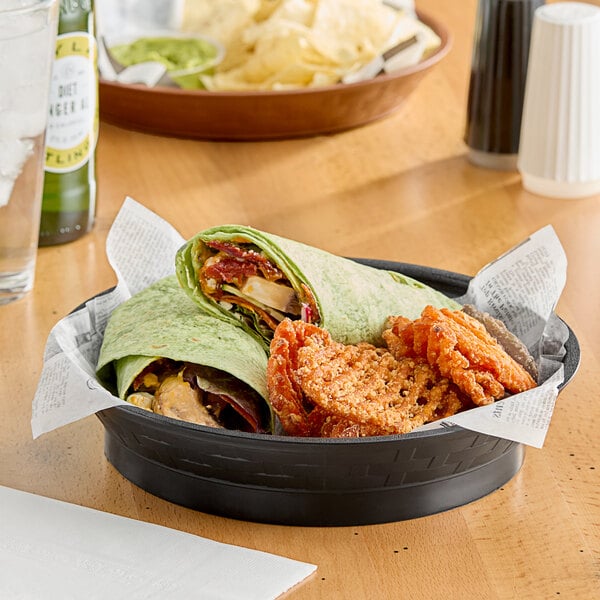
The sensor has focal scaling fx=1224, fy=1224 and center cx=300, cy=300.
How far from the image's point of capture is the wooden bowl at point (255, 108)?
79.4 inches

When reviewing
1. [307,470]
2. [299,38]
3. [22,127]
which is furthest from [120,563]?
[299,38]

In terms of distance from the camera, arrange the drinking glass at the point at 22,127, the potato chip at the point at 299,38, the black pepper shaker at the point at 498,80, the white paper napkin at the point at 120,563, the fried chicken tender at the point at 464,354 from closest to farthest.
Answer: the white paper napkin at the point at 120,563 < the fried chicken tender at the point at 464,354 < the drinking glass at the point at 22,127 < the black pepper shaker at the point at 498,80 < the potato chip at the point at 299,38

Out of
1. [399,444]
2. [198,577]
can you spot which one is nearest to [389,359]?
[399,444]

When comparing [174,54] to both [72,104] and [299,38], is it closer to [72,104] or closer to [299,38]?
[299,38]

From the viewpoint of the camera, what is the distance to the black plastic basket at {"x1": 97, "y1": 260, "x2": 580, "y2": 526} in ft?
3.29

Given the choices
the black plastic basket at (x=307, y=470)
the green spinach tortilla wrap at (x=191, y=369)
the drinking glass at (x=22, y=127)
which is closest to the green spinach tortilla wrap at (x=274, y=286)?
the green spinach tortilla wrap at (x=191, y=369)

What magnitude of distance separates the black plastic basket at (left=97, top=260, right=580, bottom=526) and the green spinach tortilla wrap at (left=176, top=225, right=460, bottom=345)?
0.18m

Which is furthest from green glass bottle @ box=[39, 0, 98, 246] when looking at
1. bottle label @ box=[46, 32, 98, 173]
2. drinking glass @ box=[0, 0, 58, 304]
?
drinking glass @ box=[0, 0, 58, 304]

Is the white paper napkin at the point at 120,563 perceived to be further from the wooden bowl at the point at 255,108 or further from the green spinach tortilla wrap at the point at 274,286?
the wooden bowl at the point at 255,108

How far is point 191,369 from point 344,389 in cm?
15

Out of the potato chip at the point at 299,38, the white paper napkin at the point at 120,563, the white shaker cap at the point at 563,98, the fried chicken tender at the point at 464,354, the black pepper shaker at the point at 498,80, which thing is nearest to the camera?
the white paper napkin at the point at 120,563

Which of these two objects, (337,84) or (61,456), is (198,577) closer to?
(61,456)

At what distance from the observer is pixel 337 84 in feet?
6.67

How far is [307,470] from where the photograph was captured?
1.02 m
